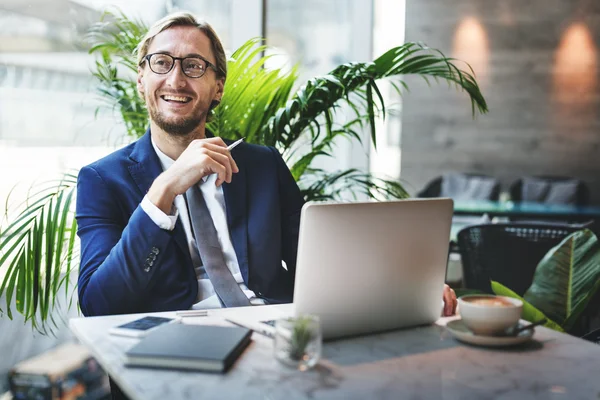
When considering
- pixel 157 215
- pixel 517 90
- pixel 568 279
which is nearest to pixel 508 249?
pixel 568 279

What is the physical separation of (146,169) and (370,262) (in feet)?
2.90

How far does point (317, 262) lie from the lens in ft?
4.14

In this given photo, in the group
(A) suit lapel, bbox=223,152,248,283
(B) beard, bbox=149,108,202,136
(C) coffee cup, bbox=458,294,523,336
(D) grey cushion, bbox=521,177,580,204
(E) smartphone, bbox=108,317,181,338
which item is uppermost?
(B) beard, bbox=149,108,202,136

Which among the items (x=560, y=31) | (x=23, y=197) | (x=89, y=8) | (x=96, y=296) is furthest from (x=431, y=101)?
(x=96, y=296)

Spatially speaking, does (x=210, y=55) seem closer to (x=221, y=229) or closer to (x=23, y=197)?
(x=221, y=229)

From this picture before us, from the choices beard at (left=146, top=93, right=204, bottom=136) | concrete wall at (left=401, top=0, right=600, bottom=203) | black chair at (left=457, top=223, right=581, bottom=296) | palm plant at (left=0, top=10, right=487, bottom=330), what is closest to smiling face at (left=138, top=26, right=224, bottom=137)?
beard at (left=146, top=93, right=204, bottom=136)

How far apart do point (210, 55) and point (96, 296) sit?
850 mm

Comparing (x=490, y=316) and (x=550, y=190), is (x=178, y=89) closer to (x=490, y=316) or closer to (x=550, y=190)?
(x=490, y=316)

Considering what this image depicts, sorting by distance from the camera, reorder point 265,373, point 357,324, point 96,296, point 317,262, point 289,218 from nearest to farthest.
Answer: point 265,373, point 317,262, point 357,324, point 96,296, point 289,218

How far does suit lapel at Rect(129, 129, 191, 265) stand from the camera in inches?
73.5

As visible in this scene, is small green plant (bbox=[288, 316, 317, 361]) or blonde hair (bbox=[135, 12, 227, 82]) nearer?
small green plant (bbox=[288, 316, 317, 361])

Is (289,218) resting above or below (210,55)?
below

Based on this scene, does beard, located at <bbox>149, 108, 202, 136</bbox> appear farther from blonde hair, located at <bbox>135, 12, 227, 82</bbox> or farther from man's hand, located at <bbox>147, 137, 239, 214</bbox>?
man's hand, located at <bbox>147, 137, 239, 214</bbox>

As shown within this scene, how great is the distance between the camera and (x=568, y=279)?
229 cm
